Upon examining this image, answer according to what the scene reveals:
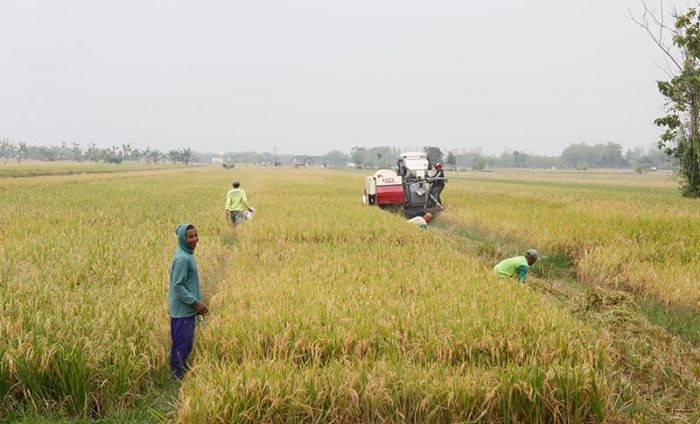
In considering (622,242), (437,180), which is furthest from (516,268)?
(437,180)

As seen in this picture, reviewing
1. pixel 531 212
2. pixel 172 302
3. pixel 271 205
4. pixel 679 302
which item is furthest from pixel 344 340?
pixel 271 205

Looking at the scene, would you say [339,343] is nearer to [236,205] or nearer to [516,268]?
[516,268]

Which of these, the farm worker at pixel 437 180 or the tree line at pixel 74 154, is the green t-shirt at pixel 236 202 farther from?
the tree line at pixel 74 154

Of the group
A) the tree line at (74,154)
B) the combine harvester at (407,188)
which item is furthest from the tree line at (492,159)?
the combine harvester at (407,188)

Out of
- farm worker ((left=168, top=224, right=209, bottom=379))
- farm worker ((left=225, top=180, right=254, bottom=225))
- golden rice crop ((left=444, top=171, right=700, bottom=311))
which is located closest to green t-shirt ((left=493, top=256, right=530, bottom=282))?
golden rice crop ((left=444, top=171, right=700, bottom=311))

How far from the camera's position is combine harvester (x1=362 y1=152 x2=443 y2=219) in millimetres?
17830

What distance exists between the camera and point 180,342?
466 centimetres

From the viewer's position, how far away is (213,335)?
4.70 metres

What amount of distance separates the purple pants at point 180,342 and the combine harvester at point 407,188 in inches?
533

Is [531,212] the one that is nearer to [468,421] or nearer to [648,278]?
[648,278]

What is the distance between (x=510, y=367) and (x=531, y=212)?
41.7ft

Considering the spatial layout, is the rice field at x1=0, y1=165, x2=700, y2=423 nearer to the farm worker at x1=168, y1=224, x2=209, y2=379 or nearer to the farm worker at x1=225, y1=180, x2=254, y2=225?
the farm worker at x1=168, y1=224, x2=209, y2=379

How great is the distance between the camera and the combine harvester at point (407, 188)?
17.8 metres

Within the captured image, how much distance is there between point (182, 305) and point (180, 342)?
1.22 ft
